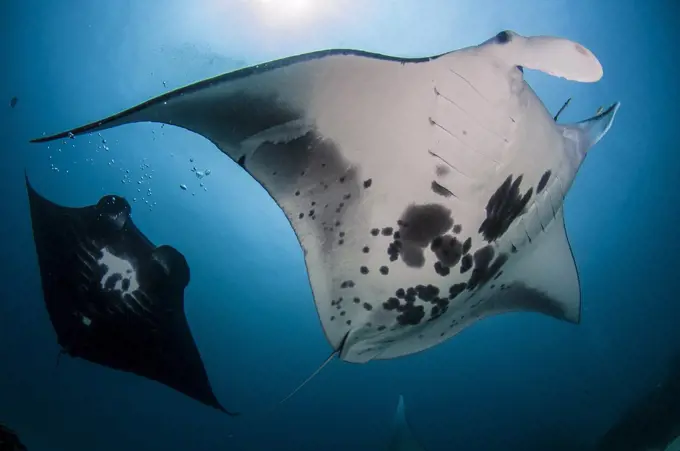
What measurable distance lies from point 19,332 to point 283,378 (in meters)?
6.45

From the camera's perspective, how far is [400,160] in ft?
6.04

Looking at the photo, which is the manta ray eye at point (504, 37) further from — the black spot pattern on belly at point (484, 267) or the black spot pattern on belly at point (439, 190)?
the black spot pattern on belly at point (484, 267)

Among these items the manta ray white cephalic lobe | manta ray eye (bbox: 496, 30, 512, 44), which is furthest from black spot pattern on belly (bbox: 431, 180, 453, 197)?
manta ray eye (bbox: 496, 30, 512, 44)

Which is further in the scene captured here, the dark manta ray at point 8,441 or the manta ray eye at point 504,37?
the dark manta ray at point 8,441

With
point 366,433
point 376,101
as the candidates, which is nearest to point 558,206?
point 376,101

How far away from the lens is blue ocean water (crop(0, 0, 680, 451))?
400cm

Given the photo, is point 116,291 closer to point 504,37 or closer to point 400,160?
point 400,160

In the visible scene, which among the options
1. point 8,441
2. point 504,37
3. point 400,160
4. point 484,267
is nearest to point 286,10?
point 400,160

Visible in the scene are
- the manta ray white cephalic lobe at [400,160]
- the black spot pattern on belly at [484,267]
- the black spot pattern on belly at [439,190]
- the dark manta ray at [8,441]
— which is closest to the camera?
the manta ray white cephalic lobe at [400,160]

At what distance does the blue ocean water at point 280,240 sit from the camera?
400cm

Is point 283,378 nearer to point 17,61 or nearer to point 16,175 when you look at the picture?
point 16,175

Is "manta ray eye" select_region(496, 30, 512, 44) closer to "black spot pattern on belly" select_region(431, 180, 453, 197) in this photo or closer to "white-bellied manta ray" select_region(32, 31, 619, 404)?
"white-bellied manta ray" select_region(32, 31, 619, 404)

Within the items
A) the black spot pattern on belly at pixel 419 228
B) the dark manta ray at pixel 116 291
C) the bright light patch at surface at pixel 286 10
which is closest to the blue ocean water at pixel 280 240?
the bright light patch at surface at pixel 286 10

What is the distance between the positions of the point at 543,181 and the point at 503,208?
0.24 metres
